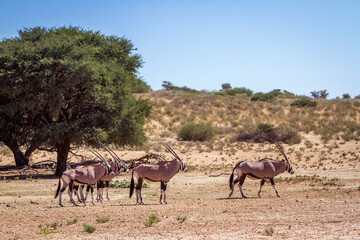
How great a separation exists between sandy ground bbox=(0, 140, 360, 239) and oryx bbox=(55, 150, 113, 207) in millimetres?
728

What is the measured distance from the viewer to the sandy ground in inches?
389

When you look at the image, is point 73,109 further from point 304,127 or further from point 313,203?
point 304,127

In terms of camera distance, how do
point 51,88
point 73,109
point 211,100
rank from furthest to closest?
point 211,100
point 73,109
point 51,88

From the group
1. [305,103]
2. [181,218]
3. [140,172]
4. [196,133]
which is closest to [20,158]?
[140,172]

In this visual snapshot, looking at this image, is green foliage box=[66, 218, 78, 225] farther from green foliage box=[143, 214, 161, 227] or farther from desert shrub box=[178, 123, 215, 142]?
desert shrub box=[178, 123, 215, 142]

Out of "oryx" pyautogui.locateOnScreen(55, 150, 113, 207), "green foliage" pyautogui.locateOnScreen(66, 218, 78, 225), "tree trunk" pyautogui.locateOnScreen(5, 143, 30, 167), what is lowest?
"green foliage" pyautogui.locateOnScreen(66, 218, 78, 225)

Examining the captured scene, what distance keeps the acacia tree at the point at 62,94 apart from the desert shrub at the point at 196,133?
16.9m

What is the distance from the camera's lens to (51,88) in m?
22.5

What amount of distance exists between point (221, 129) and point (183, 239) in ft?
128

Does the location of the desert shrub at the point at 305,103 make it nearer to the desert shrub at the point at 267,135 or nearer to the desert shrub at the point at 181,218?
the desert shrub at the point at 267,135

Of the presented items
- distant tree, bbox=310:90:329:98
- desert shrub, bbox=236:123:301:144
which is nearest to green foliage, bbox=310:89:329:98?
distant tree, bbox=310:90:329:98

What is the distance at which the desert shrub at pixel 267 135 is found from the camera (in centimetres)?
4072

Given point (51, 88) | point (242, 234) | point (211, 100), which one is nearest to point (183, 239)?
point (242, 234)

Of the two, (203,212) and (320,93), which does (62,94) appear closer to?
(203,212)
